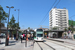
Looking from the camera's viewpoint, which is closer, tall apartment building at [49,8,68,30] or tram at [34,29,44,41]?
tram at [34,29,44,41]

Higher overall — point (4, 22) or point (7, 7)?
point (7, 7)

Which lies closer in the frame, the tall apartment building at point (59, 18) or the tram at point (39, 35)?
the tram at point (39, 35)

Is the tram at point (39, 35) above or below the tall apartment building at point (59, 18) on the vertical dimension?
below

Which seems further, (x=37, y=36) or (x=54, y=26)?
(x=54, y=26)

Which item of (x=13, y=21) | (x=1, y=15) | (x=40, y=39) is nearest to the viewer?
(x=1, y=15)

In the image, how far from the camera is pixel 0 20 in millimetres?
15789

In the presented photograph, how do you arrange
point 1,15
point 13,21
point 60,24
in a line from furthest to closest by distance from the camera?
1. point 60,24
2. point 13,21
3. point 1,15

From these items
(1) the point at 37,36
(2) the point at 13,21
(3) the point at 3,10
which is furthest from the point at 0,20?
(2) the point at 13,21

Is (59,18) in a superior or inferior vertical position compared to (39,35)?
superior

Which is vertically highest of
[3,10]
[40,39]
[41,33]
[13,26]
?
[3,10]

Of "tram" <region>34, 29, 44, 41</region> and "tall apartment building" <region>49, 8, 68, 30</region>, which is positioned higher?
"tall apartment building" <region>49, 8, 68, 30</region>

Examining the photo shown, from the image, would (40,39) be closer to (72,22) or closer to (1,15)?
(1,15)

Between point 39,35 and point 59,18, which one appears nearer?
point 39,35

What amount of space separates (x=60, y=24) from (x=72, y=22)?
161ft
